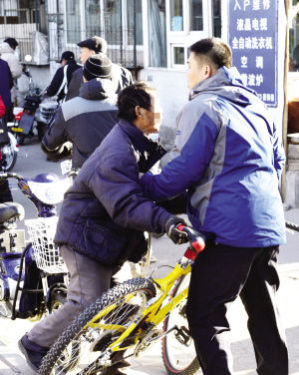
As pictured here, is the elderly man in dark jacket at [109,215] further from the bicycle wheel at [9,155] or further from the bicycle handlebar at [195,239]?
the bicycle wheel at [9,155]

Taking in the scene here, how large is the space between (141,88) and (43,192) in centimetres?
126

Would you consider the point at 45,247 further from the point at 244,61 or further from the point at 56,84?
the point at 56,84

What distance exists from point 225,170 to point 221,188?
88mm

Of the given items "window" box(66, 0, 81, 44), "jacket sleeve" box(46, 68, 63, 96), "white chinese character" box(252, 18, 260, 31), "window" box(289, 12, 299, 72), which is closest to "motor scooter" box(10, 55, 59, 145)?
"jacket sleeve" box(46, 68, 63, 96)

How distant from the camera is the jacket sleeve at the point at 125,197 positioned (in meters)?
3.65

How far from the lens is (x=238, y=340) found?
5.07 meters

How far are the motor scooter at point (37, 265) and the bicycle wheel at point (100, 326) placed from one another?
27.6 inches

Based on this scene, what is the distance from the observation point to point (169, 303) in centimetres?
393

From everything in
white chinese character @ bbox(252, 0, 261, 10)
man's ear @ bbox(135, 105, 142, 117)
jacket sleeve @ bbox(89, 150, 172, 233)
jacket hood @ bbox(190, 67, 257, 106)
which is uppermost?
white chinese character @ bbox(252, 0, 261, 10)

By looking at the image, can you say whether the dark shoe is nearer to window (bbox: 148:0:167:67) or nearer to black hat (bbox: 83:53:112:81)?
black hat (bbox: 83:53:112:81)

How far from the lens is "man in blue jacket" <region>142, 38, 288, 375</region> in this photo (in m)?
3.59

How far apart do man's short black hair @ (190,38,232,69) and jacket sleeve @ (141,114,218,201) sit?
1.14 feet

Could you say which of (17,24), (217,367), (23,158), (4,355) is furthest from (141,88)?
(17,24)

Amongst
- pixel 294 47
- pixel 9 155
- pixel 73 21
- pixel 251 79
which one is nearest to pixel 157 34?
pixel 294 47
